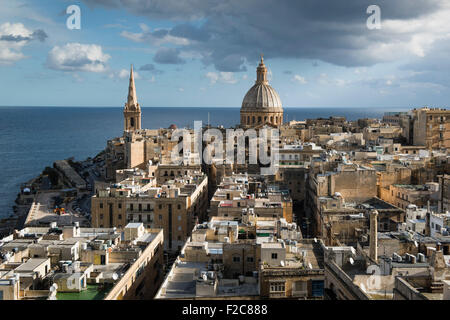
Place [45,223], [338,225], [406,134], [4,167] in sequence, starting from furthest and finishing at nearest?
1. [4,167]
2. [406,134]
3. [45,223]
4. [338,225]

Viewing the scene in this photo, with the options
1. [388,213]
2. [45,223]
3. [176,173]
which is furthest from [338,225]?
[45,223]

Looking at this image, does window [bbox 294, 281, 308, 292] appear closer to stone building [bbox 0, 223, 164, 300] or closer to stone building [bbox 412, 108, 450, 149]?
stone building [bbox 0, 223, 164, 300]

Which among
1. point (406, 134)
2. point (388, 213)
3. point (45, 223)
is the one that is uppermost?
point (406, 134)

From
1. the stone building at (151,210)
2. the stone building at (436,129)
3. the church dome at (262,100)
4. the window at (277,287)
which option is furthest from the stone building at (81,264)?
the church dome at (262,100)

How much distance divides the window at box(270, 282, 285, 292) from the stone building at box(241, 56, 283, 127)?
166 feet

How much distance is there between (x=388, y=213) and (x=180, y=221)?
13.4m

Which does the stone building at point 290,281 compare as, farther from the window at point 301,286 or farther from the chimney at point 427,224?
the chimney at point 427,224

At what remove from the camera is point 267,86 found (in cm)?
7162

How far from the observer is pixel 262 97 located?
229 feet

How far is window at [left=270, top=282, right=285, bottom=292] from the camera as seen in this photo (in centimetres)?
1814

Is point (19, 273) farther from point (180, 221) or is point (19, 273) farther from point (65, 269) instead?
point (180, 221)

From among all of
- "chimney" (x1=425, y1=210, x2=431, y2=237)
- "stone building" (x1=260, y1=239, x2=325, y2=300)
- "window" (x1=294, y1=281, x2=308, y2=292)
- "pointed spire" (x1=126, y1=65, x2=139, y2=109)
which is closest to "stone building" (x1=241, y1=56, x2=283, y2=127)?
"pointed spire" (x1=126, y1=65, x2=139, y2=109)

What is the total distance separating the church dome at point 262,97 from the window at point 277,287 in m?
52.2

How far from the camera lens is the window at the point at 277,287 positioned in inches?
714
